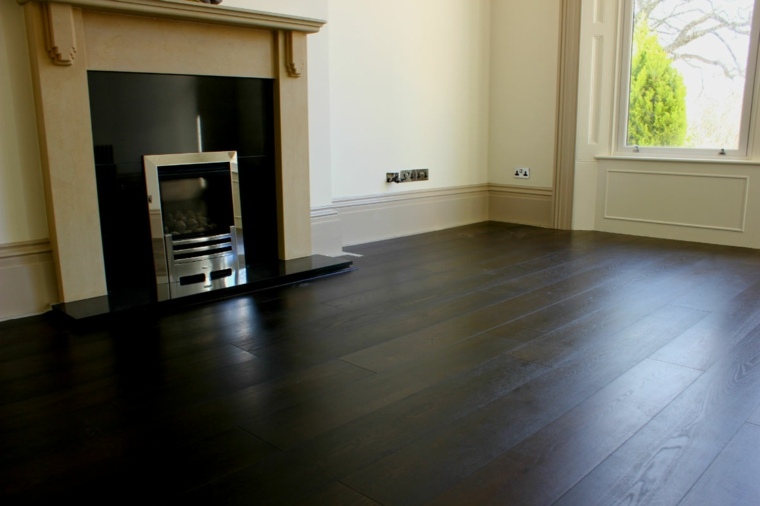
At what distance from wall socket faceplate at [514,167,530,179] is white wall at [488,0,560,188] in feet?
0.12

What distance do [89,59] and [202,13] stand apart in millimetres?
659

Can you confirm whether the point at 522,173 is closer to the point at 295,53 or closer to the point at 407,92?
the point at 407,92

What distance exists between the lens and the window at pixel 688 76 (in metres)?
4.84

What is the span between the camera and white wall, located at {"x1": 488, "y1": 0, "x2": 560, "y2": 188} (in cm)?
577

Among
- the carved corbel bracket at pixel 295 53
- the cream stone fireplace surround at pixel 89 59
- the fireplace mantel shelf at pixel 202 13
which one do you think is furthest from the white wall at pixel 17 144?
the carved corbel bracket at pixel 295 53

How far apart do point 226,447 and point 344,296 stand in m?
1.75

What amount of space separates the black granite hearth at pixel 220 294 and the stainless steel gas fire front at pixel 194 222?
5 centimetres

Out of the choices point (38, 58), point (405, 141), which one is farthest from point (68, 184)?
point (405, 141)

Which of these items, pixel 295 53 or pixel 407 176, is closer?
pixel 295 53

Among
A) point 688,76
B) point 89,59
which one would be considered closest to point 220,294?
point 89,59

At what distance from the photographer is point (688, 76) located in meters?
5.11

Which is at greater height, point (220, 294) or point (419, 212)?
point (419, 212)

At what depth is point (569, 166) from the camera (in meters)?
5.71

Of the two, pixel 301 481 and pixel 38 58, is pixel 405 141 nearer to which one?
pixel 38 58
